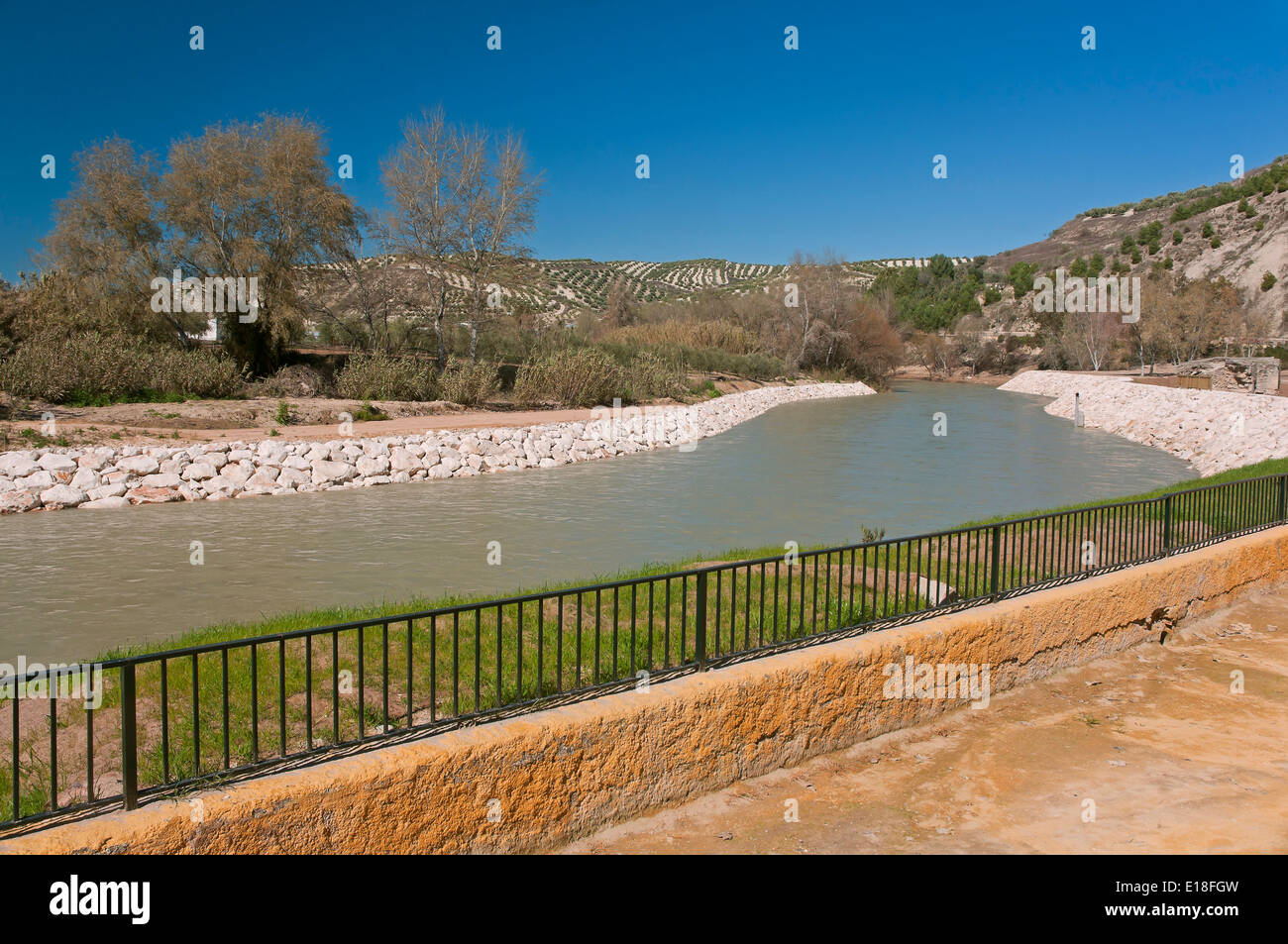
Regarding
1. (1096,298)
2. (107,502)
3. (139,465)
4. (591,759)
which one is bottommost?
(591,759)

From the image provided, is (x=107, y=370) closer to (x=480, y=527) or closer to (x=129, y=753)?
(x=480, y=527)

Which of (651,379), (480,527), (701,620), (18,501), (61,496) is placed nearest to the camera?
(701,620)

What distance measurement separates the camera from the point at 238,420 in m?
20.7

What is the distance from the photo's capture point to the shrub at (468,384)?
2745 centimetres

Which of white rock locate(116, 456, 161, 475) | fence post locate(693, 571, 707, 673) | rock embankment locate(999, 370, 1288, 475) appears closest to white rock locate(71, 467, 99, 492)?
white rock locate(116, 456, 161, 475)

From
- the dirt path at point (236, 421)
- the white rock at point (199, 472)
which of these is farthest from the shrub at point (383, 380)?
the white rock at point (199, 472)

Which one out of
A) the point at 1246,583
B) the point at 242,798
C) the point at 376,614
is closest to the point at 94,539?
the point at 376,614

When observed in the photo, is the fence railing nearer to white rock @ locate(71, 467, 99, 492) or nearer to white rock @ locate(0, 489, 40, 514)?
white rock @ locate(0, 489, 40, 514)

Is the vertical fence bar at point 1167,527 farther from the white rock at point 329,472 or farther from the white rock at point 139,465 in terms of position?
the white rock at point 139,465

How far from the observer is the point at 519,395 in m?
29.1

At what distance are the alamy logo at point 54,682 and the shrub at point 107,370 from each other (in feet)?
48.0

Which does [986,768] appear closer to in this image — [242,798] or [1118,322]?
[242,798]

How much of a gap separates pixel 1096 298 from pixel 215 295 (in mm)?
64998
